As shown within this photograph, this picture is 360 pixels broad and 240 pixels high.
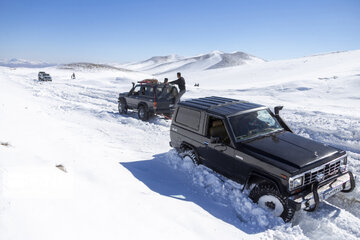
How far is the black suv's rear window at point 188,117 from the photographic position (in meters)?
6.02

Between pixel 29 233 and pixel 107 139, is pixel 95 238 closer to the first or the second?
pixel 29 233

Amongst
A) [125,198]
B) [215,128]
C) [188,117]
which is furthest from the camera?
[188,117]

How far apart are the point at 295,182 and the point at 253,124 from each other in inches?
65.5

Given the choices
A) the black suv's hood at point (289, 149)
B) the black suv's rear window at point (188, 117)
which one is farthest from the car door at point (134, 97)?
the black suv's hood at point (289, 149)

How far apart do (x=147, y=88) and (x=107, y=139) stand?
377cm

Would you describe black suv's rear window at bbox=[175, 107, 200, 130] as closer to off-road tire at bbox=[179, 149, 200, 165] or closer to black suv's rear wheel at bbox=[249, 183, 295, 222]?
off-road tire at bbox=[179, 149, 200, 165]

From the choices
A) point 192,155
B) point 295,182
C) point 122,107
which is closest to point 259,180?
point 295,182

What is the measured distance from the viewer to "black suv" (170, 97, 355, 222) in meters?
4.19

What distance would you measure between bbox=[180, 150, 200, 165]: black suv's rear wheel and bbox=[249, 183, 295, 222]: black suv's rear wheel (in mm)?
1661

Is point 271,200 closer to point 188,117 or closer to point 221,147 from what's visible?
point 221,147

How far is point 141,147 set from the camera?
325 inches

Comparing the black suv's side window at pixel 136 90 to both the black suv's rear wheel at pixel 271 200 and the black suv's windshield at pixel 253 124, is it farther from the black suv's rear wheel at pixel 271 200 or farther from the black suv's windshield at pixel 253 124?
the black suv's rear wheel at pixel 271 200

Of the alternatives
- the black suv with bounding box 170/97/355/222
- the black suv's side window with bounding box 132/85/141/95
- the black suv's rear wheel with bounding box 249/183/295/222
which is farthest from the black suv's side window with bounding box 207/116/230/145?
the black suv's side window with bounding box 132/85/141/95

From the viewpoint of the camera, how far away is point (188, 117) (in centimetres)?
629
